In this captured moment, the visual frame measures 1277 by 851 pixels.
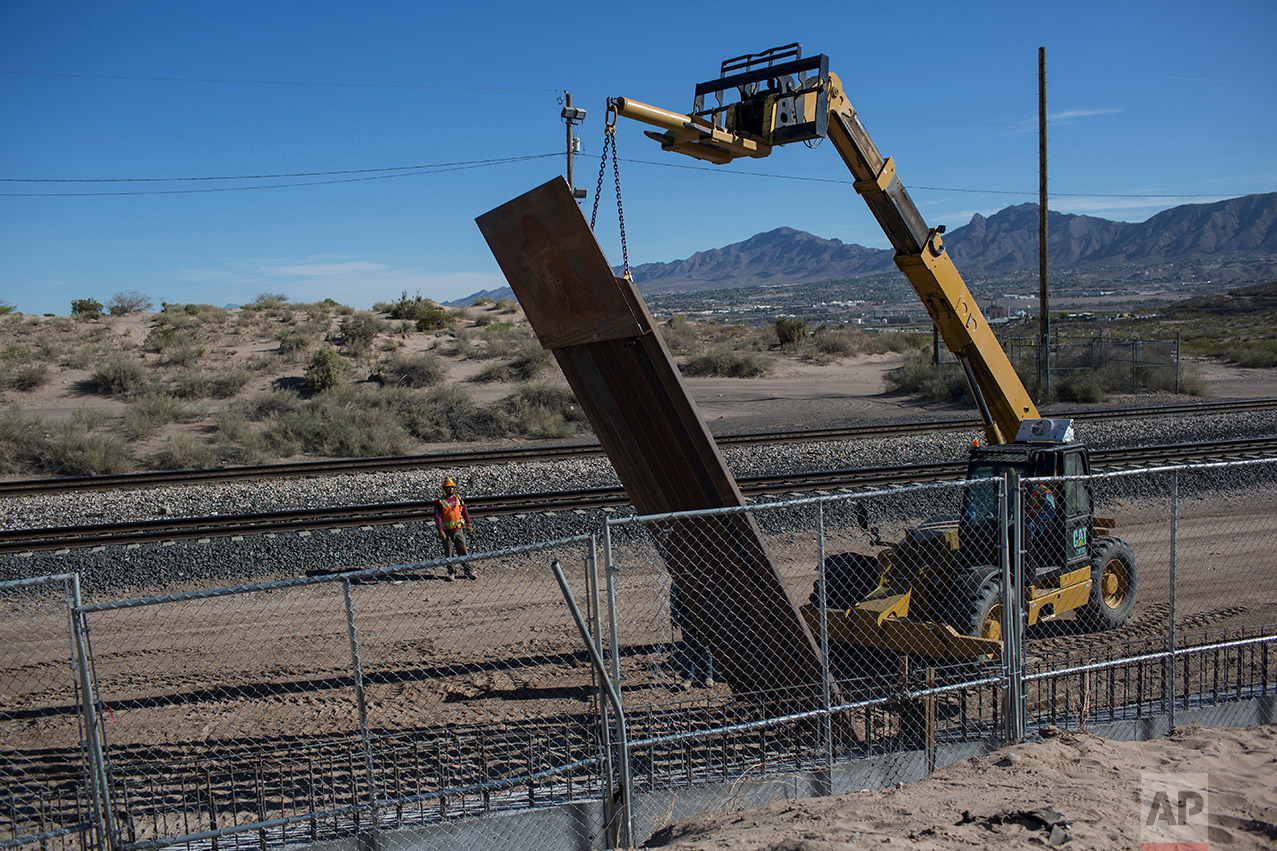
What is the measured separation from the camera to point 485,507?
15.4 m

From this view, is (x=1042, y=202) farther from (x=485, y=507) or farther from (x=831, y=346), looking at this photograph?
(x=485, y=507)

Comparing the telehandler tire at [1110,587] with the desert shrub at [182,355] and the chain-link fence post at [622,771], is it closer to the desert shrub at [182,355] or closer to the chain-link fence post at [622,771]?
the chain-link fence post at [622,771]

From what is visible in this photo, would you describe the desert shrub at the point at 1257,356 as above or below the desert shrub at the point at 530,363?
below

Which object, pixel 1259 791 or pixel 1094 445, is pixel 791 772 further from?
pixel 1094 445

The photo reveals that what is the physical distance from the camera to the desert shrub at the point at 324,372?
3105 cm

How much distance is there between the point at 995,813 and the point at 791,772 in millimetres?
1531

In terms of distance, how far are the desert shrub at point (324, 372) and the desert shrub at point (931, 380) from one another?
2119cm

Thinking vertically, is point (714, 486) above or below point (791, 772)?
above

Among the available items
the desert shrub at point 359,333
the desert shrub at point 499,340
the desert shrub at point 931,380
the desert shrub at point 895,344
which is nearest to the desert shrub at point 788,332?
the desert shrub at point 895,344

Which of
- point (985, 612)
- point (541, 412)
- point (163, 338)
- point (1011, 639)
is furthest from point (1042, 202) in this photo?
point (163, 338)

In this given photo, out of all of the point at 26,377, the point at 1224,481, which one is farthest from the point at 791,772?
the point at 26,377

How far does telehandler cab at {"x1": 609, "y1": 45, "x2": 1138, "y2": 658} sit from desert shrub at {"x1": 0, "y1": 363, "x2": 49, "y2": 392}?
32327mm

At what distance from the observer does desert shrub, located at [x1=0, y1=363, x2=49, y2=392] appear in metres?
31.5

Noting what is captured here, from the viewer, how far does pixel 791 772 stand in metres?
6.33
